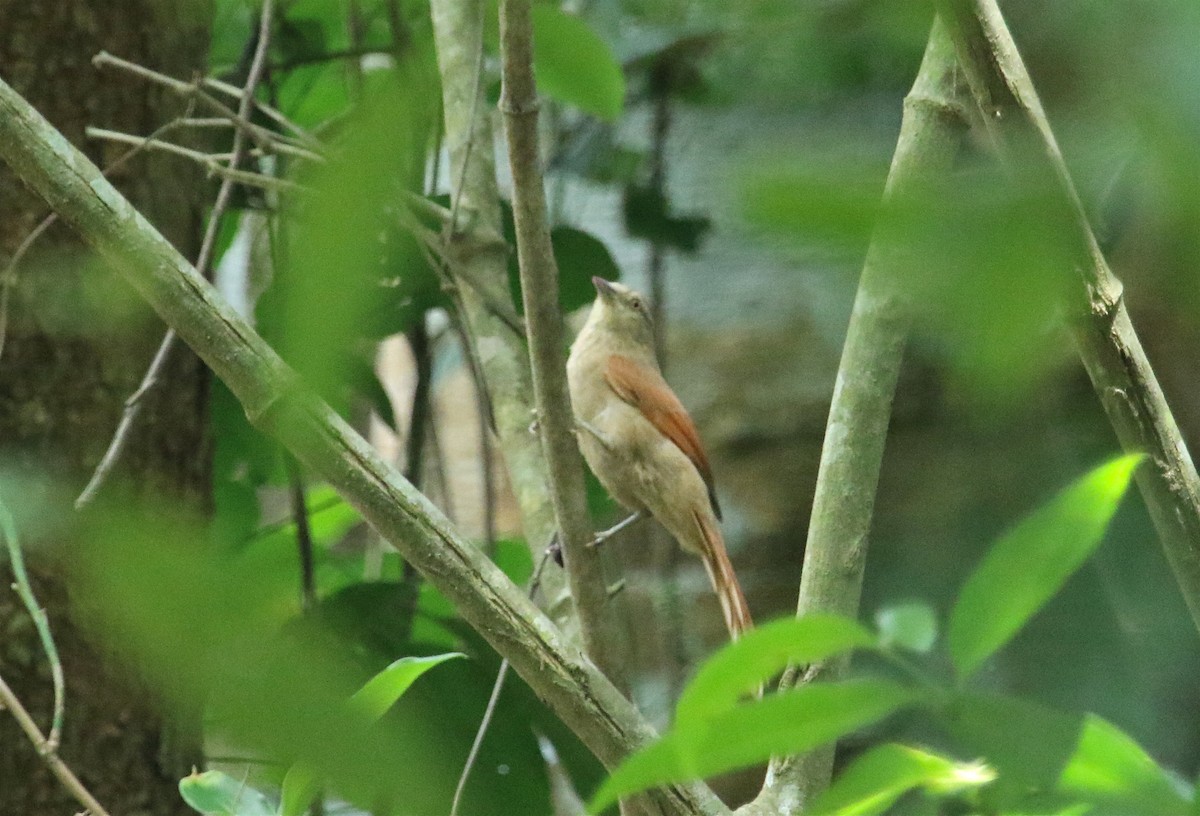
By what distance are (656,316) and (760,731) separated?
3292 mm

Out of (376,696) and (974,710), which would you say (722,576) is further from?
(974,710)

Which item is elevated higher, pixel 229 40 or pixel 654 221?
pixel 229 40

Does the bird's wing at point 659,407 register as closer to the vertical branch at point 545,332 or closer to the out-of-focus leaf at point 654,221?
the out-of-focus leaf at point 654,221

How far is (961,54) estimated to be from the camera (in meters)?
0.78

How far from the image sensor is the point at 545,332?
1.50 m

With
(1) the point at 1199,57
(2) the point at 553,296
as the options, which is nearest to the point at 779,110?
(1) the point at 1199,57

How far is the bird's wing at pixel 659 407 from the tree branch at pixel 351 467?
4.96 feet

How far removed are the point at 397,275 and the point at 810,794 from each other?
1039mm

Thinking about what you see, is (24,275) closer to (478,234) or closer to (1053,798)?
(478,234)

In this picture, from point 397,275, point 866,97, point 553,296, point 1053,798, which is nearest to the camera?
point 1053,798

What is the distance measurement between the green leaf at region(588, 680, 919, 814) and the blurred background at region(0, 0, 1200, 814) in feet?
0.29

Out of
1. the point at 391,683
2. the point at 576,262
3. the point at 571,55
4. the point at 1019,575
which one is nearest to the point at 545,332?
the point at 571,55

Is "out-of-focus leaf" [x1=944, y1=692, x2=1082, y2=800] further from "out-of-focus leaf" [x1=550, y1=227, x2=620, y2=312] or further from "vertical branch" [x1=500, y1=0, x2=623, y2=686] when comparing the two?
"out-of-focus leaf" [x1=550, y1=227, x2=620, y2=312]

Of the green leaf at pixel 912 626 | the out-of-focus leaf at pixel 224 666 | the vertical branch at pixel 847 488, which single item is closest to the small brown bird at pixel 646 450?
the vertical branch at pixel 847 488
